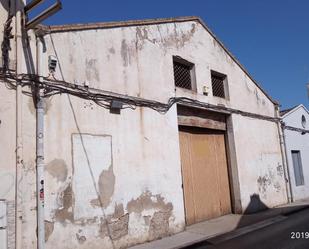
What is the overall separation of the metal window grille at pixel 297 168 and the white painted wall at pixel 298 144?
21cm

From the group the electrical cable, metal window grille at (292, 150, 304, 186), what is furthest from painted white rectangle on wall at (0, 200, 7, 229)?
metal window grille at (292, 150, 304, 186)

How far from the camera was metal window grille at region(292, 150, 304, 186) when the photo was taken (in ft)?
53.5

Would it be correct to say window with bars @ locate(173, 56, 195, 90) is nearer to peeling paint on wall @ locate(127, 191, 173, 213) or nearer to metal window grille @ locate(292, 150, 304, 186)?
peeling paint on wall @ locate(127, 191, 173, 213)

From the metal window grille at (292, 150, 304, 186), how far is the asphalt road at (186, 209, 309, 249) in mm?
6505

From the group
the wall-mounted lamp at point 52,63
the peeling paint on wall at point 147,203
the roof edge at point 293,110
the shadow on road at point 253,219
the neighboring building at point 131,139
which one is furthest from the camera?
the roof edge at point 293,110

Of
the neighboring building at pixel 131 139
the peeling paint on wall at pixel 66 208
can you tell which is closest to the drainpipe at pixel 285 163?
the neighboring building at pixel 131 139

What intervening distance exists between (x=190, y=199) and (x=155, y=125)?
2.64m

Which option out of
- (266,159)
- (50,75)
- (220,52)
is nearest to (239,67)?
(220,52)

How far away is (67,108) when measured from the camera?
7441 mm

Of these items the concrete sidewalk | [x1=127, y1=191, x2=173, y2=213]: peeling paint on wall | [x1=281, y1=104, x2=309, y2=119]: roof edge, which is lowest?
the concrete sidewalk

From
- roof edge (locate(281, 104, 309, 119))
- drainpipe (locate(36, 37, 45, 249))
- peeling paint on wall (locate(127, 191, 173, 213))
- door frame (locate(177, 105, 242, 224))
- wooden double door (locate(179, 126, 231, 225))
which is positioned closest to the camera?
drainpipe (locate(36, 37, 45, 249))

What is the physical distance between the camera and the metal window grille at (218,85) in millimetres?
12438

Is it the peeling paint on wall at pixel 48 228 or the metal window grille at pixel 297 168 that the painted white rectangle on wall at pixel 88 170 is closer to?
the peeling paint on wall at pixel 48 228

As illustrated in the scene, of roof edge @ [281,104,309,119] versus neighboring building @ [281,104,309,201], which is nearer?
neighboring building @ [281,104,309,201]
